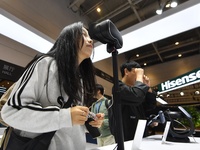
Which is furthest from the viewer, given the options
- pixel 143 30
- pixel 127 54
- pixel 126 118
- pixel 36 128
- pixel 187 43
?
pixel 127 54

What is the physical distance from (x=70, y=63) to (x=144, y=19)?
193 inches

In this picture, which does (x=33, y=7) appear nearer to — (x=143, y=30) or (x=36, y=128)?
(x=143, y=30)

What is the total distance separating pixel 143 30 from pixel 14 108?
1369 millimetres

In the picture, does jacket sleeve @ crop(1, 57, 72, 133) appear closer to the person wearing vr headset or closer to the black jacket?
the person wearing vr headset

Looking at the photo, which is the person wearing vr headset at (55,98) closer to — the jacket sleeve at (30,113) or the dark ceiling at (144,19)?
the jacket sleeve at (30,113)

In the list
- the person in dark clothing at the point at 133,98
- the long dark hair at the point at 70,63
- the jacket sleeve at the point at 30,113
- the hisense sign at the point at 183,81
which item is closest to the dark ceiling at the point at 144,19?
the hisense sign at the point at 183,81

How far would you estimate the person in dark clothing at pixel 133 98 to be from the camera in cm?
83

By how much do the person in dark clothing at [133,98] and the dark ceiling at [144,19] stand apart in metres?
2.62

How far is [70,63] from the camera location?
2.00 ft

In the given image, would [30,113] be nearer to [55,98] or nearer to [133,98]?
[55,98]

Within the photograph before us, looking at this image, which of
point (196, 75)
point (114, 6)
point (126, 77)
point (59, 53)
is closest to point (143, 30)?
point (126, 77)

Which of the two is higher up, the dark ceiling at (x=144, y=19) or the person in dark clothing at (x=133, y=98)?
the dark ceiling at (x=144, y=19)

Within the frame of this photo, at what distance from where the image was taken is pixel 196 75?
8.09 ft

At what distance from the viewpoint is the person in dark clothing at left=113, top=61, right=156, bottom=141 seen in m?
0.83
